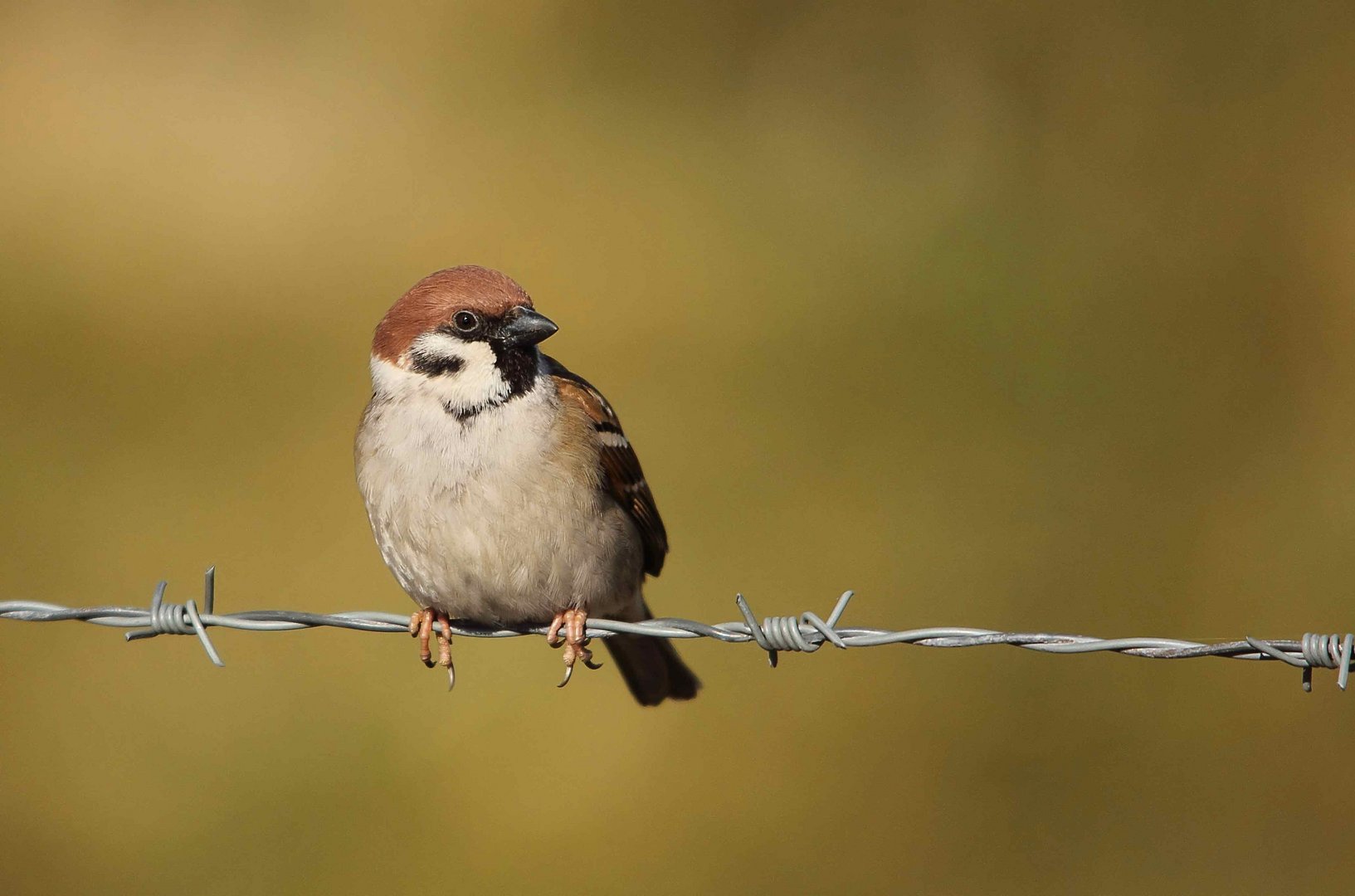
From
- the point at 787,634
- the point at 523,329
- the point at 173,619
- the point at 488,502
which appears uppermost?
the point at 523,329

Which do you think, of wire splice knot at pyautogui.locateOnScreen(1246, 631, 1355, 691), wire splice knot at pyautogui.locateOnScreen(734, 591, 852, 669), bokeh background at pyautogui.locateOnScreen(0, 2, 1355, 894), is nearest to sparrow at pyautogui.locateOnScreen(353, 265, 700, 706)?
wire splice knot at pyautogui.locateOnScreen(734, 591, 852, 669)

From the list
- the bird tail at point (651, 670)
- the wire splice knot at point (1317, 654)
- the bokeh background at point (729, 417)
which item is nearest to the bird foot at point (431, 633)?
the bird tail at point (651, 670)

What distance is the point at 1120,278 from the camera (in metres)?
7.20

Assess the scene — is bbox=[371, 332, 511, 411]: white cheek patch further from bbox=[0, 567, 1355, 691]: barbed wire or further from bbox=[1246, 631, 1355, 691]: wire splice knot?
bbox=[1246, 631, 1355, 691]: wire splice knot

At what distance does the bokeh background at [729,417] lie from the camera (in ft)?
17.0

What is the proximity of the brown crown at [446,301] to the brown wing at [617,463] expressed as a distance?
239 mm

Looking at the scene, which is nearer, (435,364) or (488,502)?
(488,502)

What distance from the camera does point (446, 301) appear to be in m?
3.51

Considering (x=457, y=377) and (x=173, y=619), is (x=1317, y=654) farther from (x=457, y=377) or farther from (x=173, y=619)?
(x=173, y=619)

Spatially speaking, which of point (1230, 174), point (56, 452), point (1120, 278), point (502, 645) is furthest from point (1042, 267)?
point (56, 452)

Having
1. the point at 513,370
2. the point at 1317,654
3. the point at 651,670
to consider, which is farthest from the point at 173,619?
the point at 1317,654

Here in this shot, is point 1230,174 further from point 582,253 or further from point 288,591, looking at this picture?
point 288,591

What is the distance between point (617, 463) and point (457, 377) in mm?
486

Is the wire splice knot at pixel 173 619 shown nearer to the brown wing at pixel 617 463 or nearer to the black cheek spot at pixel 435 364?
the black cheek spot at pixel 435 364
